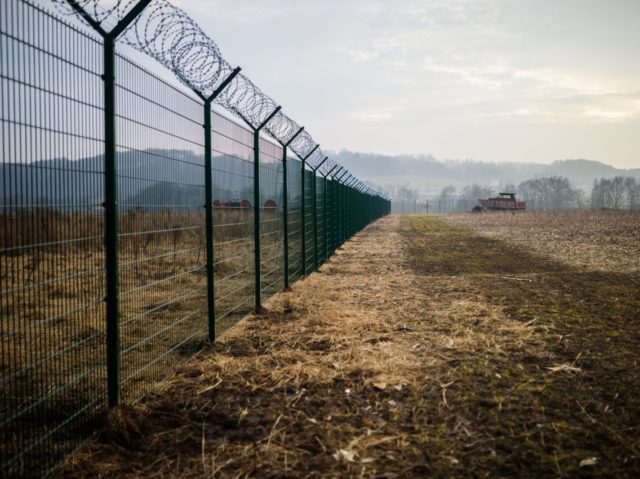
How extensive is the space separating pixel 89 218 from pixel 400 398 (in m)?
2.69

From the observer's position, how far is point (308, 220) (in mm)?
11312

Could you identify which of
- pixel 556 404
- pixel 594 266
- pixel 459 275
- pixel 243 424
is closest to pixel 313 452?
pixel 243 424

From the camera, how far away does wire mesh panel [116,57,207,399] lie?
3.88 metres

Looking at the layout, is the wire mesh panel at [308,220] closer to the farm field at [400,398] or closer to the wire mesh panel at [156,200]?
the farm field at [400,398]

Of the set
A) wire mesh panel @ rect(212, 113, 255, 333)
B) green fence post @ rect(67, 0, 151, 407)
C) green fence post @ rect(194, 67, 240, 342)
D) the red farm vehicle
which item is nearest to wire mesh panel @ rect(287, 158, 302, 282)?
wire mesh panel @ rect(212, 113, 255, 333)

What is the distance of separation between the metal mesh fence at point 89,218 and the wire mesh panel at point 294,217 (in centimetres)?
317

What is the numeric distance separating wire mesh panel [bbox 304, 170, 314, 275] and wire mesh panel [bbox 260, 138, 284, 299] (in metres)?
1.83

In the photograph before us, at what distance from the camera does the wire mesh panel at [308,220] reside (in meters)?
11.0

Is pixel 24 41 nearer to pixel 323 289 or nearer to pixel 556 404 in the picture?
pixel 556 404

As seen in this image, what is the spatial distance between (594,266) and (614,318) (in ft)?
19.6

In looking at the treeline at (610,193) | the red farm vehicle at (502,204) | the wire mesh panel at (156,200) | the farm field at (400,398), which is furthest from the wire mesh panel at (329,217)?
the treeline at (610,193)

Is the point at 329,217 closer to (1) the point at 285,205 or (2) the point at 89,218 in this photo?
(1) the point at 285,205

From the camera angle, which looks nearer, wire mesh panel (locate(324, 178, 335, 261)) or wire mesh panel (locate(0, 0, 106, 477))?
wire mesh panel (locate(0, 0, 106, 477))

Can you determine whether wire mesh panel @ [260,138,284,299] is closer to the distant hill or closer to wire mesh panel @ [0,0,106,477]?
the distant hill
